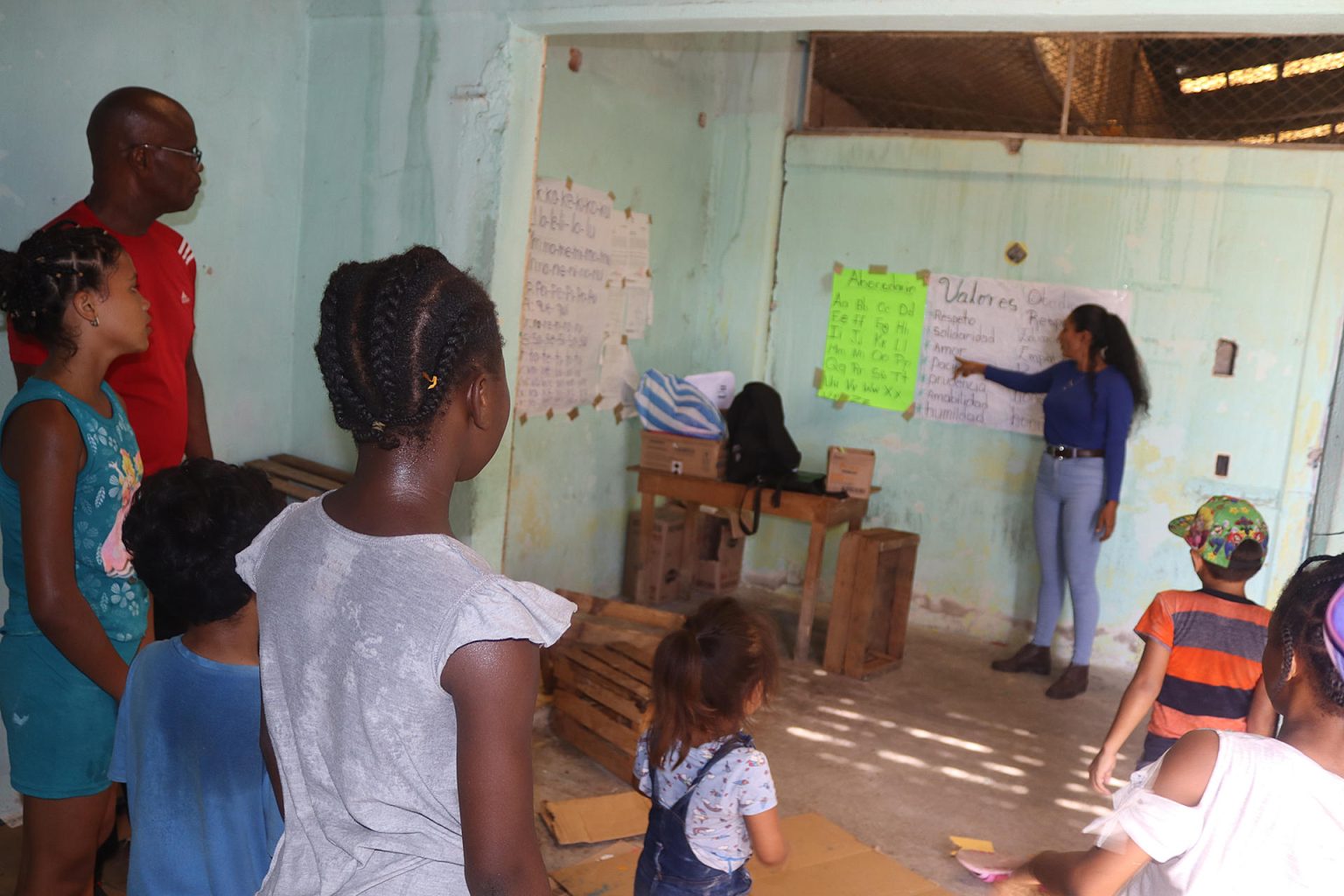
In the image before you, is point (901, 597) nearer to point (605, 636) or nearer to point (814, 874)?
point (605, 636)

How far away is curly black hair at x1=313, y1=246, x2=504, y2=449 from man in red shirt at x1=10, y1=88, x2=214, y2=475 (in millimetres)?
1613

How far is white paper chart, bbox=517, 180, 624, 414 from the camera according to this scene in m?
4.77

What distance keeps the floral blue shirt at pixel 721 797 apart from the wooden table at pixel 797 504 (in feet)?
9.54

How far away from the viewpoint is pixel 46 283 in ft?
6.56

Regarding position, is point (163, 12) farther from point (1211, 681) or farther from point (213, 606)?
point (1211, 681)

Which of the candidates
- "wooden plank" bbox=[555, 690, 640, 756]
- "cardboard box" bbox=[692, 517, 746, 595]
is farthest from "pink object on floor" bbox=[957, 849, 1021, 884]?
"cardboard box" bbox=[692, 517, 746, 595]

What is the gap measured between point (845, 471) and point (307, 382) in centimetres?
259

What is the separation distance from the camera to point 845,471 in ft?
16.6

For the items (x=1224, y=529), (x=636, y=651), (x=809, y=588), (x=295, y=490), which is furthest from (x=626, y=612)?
(x=1224, y=529)

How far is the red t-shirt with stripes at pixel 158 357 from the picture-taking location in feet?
8.50

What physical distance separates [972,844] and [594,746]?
53.3 inches

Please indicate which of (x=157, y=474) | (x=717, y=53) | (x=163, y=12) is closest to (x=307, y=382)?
(x=163, y=12)

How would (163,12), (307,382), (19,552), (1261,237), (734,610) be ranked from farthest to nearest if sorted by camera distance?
1. (1261,237)
2. (307,382)
3. (163,12)
4. (734,610)
5. (19,552)

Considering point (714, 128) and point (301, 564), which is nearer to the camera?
point (301, 564)
